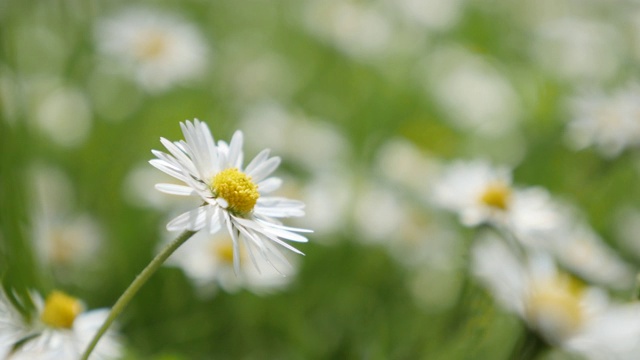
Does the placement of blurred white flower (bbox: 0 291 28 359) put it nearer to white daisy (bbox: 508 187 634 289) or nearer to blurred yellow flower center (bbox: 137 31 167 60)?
white daisy (bbox: 508 187 634 289)

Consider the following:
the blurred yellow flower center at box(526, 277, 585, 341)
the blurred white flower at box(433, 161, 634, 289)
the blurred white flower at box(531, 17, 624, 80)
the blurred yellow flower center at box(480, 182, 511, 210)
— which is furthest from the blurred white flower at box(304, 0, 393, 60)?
the blurred yellow flower center at box(526, 277, 585, 341)

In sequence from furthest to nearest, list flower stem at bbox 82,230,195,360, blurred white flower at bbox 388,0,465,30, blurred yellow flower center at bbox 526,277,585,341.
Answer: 1. blurred white flower at bbox 388,0,465,30
2. blurred yellow flower center at bbox 526,277,585,341
3. flower stem at bbox 82,230,195,360

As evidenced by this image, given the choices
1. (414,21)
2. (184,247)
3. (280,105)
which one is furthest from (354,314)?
(414,21)

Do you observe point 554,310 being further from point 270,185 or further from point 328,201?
point 328,201

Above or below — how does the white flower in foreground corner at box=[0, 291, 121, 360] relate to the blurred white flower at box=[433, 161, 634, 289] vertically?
below

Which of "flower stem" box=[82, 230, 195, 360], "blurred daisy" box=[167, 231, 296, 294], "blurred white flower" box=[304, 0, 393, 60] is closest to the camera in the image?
"flower stem" box=[82, 230, 195, 360]

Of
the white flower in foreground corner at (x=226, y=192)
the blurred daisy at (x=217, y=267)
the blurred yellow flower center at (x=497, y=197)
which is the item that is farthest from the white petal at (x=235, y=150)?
the blurred yellow flower center at (x=497, y=197)

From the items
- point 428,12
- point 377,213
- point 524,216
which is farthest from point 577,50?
point 524,216
